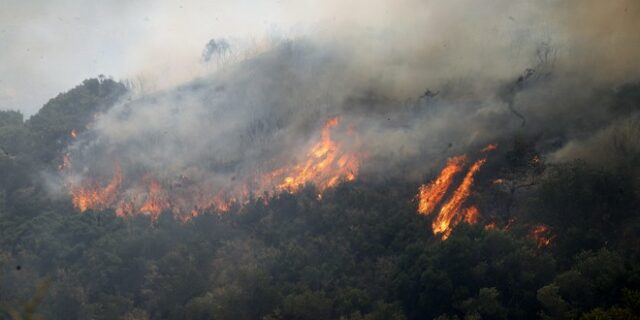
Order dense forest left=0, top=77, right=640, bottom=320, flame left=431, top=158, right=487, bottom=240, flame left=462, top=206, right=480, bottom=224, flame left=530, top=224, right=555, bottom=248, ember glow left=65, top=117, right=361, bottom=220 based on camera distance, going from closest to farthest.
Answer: dense forest left=0, top=77, right=640, bottom=320 → flame left=530, top=224, right=555, bottom=248 → flame left=431, top=158, right=487, bottom=240 → flame left=462, top=206, right=480, bottom=224 → ember glow left=65, top=117, right=361, bottom=220

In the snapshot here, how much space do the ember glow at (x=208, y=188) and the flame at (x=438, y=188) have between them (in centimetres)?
2129

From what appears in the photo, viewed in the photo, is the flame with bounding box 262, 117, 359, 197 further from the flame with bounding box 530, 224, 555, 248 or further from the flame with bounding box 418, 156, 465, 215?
the flame with bounding box 530, 224, 555, 248

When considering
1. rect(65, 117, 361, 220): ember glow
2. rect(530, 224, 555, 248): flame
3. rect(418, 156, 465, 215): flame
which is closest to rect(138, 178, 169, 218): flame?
rect(65, 117, 361, 220): ember glow

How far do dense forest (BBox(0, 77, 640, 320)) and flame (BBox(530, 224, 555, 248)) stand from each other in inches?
14.1

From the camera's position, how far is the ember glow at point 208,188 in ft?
506

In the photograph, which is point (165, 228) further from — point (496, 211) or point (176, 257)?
point (496, 211)

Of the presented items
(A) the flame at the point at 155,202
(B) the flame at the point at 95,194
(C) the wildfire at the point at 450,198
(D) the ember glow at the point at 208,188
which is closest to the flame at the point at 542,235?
(C) the wildfire at the point at 450,198

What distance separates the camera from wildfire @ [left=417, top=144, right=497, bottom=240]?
123938 mm

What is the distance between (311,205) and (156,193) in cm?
5072

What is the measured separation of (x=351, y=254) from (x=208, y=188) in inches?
2584

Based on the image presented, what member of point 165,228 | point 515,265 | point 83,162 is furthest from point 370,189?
point 83,162

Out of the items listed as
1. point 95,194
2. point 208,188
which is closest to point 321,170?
point 208,188

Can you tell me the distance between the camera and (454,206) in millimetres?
128125

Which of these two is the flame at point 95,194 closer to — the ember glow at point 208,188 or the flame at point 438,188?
the ember glow at point 208,188
